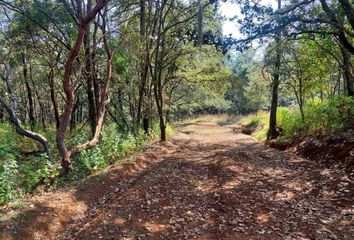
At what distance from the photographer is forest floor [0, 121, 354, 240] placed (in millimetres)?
5238

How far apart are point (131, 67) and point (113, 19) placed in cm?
268

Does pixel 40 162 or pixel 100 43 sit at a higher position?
pixel 100 43

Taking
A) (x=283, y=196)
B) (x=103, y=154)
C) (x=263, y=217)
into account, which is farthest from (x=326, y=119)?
(x=103, y=154)

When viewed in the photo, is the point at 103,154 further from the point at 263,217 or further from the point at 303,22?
the point at 303,22

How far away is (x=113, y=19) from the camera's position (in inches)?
588

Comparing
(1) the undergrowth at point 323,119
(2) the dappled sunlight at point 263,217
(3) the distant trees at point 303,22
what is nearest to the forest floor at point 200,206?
(2) the dappled sunlight at point 263,217

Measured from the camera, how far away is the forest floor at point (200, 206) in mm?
5238

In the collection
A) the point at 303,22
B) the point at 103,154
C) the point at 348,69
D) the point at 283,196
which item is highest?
the point at 303,22

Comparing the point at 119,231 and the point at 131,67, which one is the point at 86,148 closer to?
the point at 119,231

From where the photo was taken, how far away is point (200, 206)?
21.1 ft

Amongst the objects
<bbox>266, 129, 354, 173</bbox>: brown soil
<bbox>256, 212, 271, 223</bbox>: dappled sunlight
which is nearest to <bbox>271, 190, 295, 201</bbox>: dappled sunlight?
<bbox>256, 212, 271, 223</bbox>: dappled sunlight

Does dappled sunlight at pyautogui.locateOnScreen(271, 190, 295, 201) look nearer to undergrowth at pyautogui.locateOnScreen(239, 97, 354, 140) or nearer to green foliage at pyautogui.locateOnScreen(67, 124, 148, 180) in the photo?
undergrowth at pyautogui.locateOnScreen(239, 97, 354, 140)

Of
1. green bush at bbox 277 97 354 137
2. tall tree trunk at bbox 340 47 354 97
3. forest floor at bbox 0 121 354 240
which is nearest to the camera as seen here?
forest floor at bbox 0 121 354 240

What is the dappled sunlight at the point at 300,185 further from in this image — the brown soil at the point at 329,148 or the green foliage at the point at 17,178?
the green foliage at the point at 17,178
